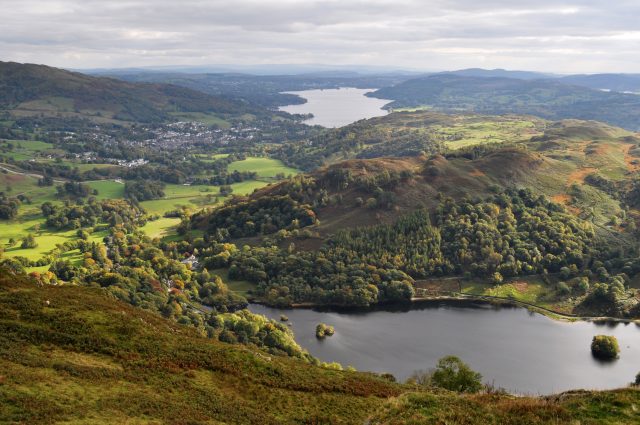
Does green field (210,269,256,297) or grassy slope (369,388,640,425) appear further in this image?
green field (210,269,256,297)

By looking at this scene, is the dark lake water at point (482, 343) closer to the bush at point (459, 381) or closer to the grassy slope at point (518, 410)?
the bush at point (459, 381)

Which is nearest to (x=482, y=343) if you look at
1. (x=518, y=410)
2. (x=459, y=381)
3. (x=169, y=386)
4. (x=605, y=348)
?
(x=605, y=348)

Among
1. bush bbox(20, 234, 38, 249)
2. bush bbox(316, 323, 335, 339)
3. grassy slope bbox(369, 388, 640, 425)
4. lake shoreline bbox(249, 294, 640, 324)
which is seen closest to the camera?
grassy slope bbox(369, 388, 640, 425)

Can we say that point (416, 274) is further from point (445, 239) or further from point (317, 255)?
point (317, 255)

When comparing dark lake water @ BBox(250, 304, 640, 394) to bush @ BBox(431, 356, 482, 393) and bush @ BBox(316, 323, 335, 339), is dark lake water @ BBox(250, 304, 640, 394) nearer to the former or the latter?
bush @ BBox(316, 323, 335, 339)

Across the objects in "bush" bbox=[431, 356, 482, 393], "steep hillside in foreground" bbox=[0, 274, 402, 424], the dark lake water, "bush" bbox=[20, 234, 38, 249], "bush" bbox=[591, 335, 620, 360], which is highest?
"steep hillside in foreground" bbox=[0, 274, 402, 424]

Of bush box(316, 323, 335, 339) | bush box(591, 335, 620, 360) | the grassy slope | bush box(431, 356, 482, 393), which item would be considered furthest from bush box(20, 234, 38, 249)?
bush box(591, 335, 620, 360)

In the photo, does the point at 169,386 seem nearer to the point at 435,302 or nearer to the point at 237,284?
the point at 435,302
